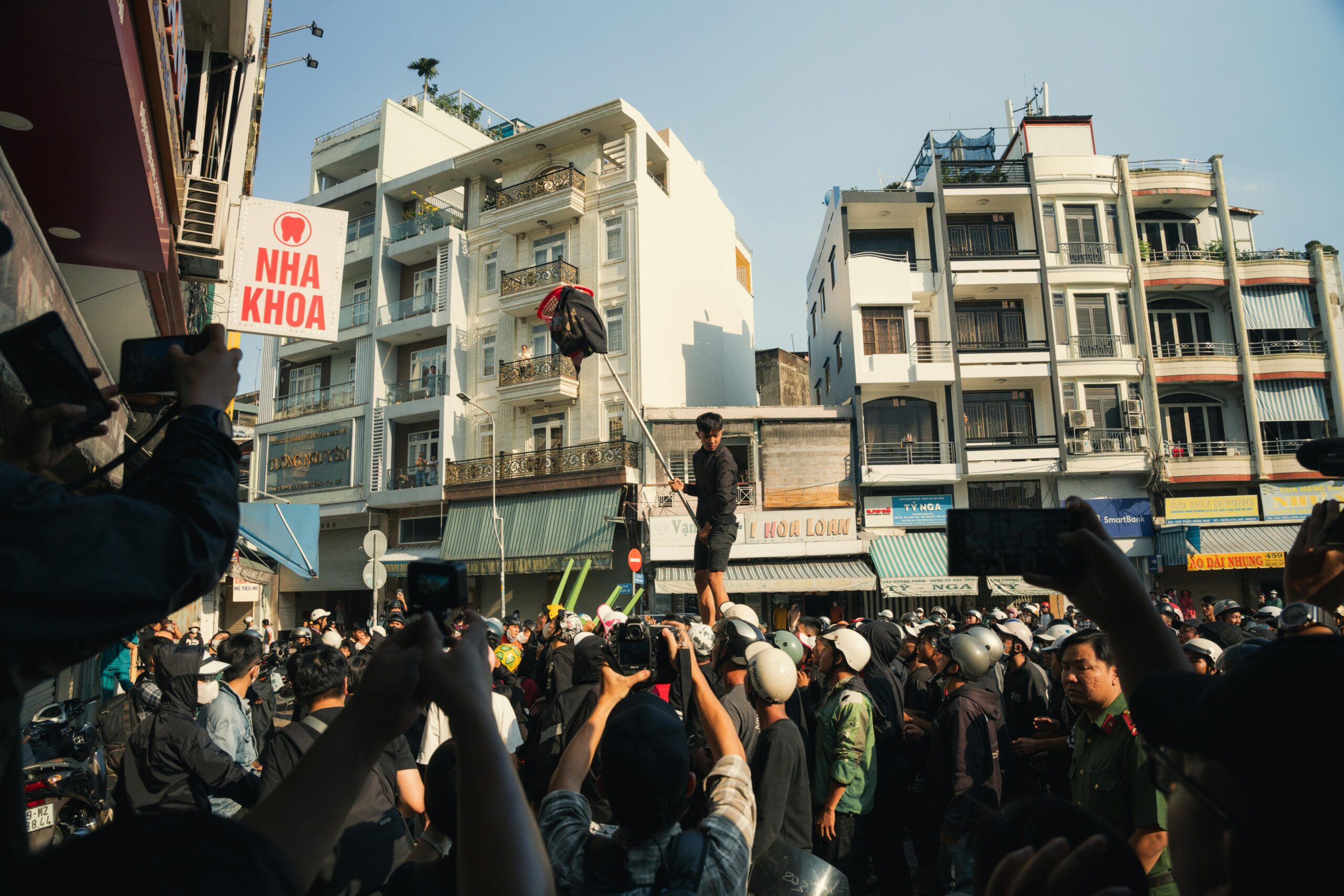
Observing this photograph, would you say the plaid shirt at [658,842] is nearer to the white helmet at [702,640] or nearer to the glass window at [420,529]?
the white helmet at [702,640]

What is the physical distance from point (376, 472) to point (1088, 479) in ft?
76.7

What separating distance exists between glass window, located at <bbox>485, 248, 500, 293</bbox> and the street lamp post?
3930mm

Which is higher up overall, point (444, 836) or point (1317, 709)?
point (1317, 709)

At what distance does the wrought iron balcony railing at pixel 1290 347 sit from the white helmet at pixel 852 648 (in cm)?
2685

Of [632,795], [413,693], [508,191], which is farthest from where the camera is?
[508,191]

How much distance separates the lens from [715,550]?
7398 millimetres

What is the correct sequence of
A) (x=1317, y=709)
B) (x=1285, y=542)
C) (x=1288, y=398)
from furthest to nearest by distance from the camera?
1. (x=1288, y=398)
2. (x=1285, y=542)
3. (x=1317, y=709)

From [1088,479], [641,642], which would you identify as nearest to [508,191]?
[1088,479]

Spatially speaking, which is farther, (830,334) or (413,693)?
(830,334)

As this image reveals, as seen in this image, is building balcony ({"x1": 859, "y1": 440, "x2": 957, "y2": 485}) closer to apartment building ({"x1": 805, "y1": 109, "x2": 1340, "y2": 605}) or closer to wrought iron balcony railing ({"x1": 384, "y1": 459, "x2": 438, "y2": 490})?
apartment building ({"x1": 805, "y1": 109, "x2": 1340, "y2": 605})

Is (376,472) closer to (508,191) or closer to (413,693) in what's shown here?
(508,191)

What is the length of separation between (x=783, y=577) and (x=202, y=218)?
17.6m

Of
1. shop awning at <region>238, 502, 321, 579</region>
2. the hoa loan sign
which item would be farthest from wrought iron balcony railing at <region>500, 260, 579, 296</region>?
the hoa loan sign

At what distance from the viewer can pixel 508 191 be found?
2866 cm
